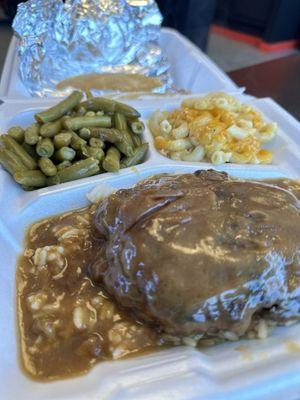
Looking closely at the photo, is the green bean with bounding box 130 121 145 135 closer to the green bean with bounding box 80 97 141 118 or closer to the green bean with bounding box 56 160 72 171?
the green bean with bounding box 80 97 141 118

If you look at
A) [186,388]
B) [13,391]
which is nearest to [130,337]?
[186,388]

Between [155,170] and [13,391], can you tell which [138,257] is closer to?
[13,391]

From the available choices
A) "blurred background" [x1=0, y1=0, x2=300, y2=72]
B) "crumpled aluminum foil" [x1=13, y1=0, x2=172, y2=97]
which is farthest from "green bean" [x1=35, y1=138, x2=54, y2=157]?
"blurred background" [x1=0, y1=0, x2=300, y2=72]

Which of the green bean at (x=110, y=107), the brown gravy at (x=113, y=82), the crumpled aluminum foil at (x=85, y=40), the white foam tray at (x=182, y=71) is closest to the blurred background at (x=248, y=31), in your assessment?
the white foam tray at (x=182, y=71)

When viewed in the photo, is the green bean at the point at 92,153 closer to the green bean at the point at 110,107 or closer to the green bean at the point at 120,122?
the green bean at the point at 120,122

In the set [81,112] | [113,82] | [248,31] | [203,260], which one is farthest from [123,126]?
[248,31]
